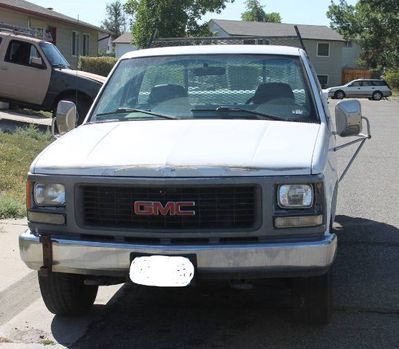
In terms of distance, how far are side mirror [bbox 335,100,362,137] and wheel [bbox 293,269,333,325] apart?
1.54 meters

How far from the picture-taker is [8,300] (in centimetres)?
514

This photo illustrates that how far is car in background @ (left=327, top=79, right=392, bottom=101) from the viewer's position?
4856 centimetres

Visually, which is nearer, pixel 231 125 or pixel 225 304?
pixel 231 125

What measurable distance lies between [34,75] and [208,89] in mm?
11100

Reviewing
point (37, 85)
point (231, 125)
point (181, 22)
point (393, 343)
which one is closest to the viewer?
point (393, 343)

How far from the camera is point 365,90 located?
49.6 meters

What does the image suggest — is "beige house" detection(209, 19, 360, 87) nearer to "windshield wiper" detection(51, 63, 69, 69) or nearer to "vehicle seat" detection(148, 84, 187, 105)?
"windshield wiper" detection(51, 63, 69, 69)

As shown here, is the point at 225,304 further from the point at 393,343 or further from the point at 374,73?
the point at 374,73

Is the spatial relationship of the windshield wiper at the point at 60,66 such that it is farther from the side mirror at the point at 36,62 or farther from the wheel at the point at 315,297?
the wheel at the point at 315,297

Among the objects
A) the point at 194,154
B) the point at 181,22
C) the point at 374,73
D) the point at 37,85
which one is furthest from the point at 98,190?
the point at 374,73

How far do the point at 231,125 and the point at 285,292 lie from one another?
59.8 inches

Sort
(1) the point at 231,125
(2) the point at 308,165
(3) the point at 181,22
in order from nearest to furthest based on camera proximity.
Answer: (2) the point at 308,165, (1) the point at 231,125, (3) the point at 181,22

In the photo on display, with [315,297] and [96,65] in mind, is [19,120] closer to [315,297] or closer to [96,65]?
[315,297]

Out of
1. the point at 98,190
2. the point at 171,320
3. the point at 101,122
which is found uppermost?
the point at 101,122
